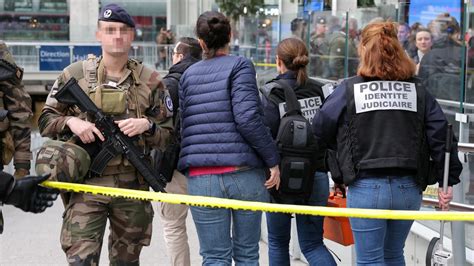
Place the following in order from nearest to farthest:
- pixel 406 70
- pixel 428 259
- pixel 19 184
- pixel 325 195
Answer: pixel 19 184
pixel 406 70
pixel 428 259
pixel 325 195

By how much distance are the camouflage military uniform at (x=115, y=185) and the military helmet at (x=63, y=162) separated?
0.38 ft

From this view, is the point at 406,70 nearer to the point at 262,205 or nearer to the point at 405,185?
the point at 405,185

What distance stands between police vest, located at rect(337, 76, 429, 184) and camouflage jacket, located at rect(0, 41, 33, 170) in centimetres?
175

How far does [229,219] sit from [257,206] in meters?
0.45

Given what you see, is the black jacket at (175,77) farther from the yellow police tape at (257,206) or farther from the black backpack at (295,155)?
the yellow police tape at (257,206)

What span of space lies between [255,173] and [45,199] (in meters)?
1.16

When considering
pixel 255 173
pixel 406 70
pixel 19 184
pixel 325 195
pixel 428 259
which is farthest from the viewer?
pixel 325 195

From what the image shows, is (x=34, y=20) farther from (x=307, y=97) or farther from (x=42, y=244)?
(x=307, y=97)

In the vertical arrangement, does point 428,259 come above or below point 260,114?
below

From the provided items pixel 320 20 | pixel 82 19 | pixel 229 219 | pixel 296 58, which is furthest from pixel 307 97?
pixel 82 19

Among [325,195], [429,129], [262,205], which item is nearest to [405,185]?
[429,129]

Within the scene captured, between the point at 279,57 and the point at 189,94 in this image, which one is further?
the point at 279,57

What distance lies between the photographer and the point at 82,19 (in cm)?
4509

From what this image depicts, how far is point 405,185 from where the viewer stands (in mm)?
4688
